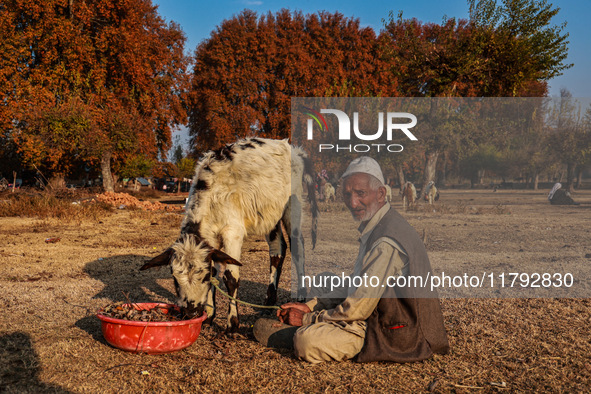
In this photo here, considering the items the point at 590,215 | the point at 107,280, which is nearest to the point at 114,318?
the point at 107,280

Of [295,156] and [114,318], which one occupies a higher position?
[295,156]

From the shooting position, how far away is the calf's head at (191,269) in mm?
4812

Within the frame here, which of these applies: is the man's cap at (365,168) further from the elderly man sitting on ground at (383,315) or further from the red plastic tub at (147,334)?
the red plastic tub at (147,334)

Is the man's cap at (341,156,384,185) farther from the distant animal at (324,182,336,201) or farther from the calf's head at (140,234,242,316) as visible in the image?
the distant animal at (324,182,336,201)

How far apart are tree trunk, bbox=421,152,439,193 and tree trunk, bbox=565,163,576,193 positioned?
7.73 feet

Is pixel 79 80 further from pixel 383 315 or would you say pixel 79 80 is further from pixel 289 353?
pixel 383 315

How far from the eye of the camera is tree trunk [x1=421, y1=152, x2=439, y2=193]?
26.4 feet

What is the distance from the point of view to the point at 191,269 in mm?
4832

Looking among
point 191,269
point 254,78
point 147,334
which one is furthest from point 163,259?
point 254,78

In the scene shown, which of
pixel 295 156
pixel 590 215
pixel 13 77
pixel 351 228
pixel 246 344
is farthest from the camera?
pixel 13 77

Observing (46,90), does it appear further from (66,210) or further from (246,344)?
(246,344)

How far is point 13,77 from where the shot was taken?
2238 cm

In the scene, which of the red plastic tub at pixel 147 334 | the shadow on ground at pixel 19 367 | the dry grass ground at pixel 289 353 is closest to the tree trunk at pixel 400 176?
the dry grass ground at pixel 289 353

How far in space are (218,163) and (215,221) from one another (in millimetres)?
887
